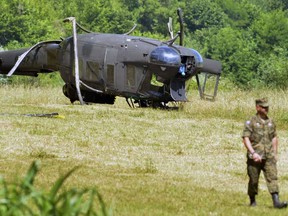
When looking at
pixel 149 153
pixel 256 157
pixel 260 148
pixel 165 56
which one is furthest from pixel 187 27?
pixel 256 157

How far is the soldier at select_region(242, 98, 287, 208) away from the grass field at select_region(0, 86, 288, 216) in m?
0.33

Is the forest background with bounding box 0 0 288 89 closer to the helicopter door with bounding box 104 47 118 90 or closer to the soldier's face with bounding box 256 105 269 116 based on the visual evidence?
the helicopter door with bounding box 104 47 118 90

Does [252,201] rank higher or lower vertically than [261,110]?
lower

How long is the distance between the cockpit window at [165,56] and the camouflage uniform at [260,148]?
54.5ft

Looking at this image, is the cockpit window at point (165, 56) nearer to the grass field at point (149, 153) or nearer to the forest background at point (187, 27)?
the grass field at point (149, 153)

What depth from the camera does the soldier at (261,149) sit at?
13.6m

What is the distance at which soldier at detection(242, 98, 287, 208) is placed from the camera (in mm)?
13609

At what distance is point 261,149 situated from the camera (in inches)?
538

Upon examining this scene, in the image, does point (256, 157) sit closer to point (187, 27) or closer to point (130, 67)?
point (130, 67)

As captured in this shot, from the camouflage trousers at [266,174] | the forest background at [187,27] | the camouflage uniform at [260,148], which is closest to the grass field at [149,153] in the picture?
the camouflage trousers at [266,174]

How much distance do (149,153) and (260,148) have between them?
6510 mm

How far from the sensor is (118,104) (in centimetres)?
3575

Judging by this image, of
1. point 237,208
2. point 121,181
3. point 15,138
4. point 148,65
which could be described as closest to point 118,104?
point 148,65

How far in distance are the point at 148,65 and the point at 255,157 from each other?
17.5 m
